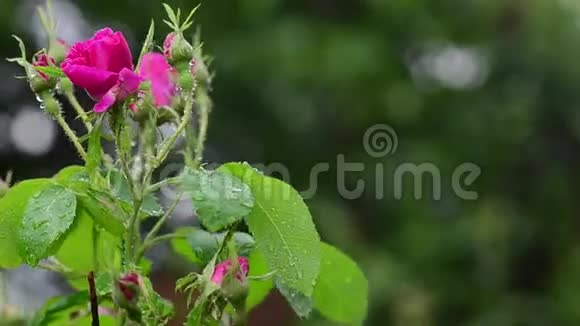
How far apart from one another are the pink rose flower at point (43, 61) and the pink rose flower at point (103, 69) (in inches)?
1.4

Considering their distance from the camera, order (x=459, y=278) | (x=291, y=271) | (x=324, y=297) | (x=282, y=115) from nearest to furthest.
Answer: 1. (x=291, y=271)
2. (x=324, y=297)
3. (x=459, y=278)
4. (x=282, y=115)

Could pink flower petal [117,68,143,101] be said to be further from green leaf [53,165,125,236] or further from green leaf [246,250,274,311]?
green leaf [246,250,274,311]

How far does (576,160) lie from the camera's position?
323 centimetres

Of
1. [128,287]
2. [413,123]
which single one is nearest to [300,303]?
[128,287]

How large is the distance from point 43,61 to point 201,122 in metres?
0.10

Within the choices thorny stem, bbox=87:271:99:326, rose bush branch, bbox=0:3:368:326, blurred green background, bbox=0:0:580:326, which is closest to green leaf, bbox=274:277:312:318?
rose bush branch, bbox=0:3:368:326

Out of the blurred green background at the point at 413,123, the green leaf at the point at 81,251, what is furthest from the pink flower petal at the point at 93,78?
the blurred green background at the point at 413,123

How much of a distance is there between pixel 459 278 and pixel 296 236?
252cm

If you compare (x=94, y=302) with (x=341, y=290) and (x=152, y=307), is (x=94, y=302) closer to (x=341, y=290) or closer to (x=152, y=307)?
(x=152, y=307)

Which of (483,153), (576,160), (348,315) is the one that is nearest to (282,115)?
(483,153)

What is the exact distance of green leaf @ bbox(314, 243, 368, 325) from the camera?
575mm

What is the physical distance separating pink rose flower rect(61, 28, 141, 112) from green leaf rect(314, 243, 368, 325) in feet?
0.57

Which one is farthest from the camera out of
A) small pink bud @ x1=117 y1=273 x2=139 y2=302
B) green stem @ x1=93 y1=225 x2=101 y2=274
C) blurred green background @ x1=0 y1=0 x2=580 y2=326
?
blurred green background @ x1=0 y1=0 x2=580 y2=326

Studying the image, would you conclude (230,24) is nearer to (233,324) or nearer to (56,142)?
(56,142)
